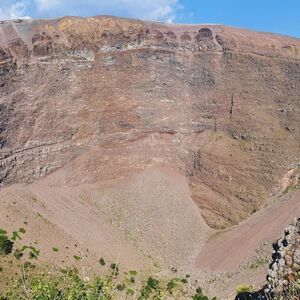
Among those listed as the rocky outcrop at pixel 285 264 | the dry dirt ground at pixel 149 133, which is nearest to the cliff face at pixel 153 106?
the dry dirt ground at pixel 149 133

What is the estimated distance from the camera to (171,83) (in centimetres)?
8112

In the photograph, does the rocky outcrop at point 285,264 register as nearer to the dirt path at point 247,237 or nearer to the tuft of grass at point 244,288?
the tuft of grass at point 244,288

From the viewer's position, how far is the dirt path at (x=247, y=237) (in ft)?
202

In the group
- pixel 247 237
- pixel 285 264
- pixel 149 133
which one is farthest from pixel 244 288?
pixel 149 133

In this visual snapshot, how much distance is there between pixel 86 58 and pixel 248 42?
2161 centimetres

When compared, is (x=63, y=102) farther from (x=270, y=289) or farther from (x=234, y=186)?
(x=270, y=289)

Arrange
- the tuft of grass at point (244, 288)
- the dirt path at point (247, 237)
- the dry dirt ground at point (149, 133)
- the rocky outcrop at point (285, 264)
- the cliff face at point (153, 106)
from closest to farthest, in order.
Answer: the rocky outcrop at point (285, 264), the tuft of grass at point (244, 288), the dirt path at point (247, 237), the dry dirt ground at point (149, 133), the cliff face at point (153, 106)

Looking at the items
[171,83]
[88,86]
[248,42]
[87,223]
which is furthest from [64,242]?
[248,42]

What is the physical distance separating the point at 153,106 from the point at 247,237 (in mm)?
24188

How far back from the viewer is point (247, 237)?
6469cm

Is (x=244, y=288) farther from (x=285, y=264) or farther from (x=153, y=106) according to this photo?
(x=153, y=106)

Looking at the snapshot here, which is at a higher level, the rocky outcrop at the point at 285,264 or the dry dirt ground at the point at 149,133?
the dry dirt ground at the point at 149,133

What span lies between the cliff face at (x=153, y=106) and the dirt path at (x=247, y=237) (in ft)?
12.6

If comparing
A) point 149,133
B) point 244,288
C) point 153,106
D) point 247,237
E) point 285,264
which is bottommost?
point 285,264
